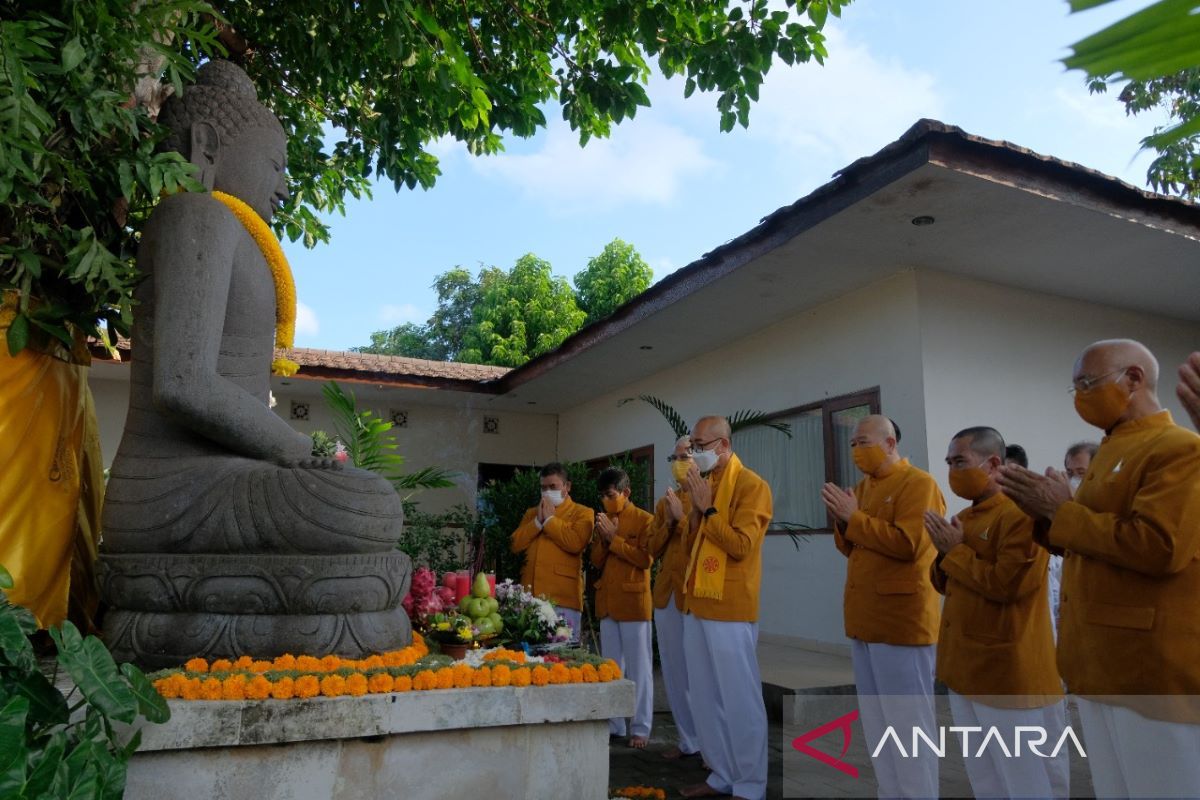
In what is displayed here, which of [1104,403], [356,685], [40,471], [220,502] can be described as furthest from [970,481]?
[40,471]

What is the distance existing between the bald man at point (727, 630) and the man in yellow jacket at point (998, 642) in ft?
3.43

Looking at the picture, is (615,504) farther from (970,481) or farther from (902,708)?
(970,481)

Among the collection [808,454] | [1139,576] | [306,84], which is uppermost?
[306,84]

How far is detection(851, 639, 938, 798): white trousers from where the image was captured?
380 cm

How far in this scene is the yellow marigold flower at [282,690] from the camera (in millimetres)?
2508

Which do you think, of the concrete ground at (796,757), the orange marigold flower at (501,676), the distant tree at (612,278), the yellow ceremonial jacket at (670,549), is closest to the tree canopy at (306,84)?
the orange marigold flower at (501,676)

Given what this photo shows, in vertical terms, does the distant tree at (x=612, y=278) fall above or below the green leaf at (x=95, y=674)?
above

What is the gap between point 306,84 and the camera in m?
5.86

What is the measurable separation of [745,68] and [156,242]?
11.7ft

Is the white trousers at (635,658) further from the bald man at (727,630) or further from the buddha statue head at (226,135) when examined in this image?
the buddha statue head at (226,135)

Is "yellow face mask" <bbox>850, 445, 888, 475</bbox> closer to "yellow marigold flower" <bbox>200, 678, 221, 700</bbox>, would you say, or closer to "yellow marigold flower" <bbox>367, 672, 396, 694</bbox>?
"yellow marigold flower" <bbox>367, 672, 396, 694</bbox>

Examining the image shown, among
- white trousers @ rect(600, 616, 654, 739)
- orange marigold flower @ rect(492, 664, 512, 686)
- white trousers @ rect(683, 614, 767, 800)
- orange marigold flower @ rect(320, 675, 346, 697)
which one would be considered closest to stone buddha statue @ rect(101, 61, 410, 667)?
orange marigold flower @ rect(320, 675, 346, 697)

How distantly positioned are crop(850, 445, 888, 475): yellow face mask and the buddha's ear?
3.42m

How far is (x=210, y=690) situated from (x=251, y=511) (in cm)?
69
